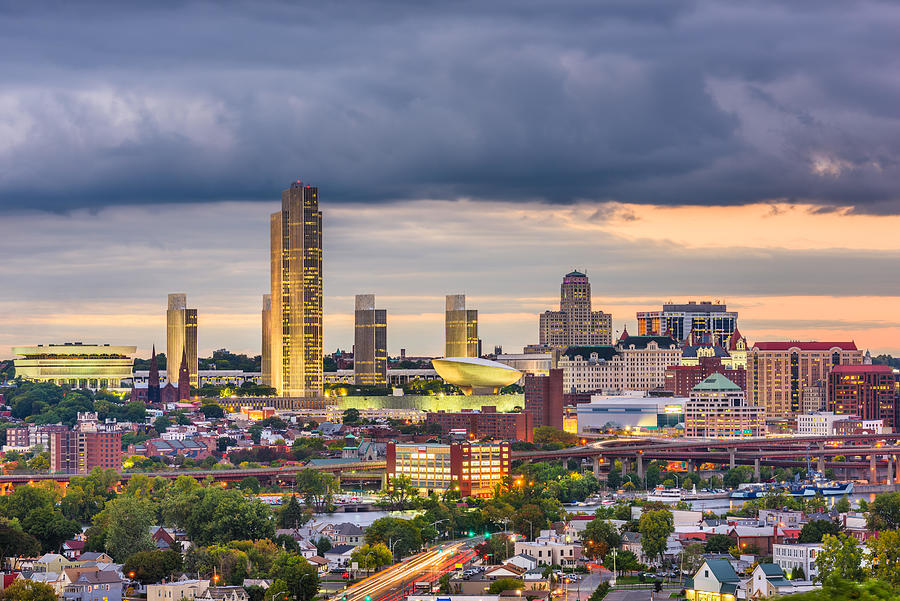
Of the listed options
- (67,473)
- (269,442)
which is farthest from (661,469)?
(67,473)

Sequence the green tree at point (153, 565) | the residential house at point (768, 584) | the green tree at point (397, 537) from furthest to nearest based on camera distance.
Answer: the green tree at point (397, 537), the green tree at point (153, 565), the residential house at point (768, 584)

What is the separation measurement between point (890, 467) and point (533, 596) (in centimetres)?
10299

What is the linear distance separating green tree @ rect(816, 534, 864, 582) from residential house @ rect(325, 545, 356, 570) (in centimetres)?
2607

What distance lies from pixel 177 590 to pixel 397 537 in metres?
21.3

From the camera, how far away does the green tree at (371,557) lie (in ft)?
309

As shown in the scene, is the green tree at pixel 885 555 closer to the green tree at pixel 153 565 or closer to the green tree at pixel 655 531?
the green tree at pixel 655 531

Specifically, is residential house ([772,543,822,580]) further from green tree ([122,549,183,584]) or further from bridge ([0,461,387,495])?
bridge ([0,461,387,495])

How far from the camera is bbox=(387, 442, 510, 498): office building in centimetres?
14388

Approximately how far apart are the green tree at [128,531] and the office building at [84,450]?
63.7 m

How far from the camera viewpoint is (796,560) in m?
90.9

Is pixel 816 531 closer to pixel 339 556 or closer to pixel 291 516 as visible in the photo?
pixel 339 556

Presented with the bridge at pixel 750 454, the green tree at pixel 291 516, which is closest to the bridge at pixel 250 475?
the bridge at pixel 750 454

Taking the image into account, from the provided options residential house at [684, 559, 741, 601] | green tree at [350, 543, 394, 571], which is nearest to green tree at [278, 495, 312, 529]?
green tree at [350, 543, 394, 571]

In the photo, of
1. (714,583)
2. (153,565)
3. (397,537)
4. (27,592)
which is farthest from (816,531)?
(27,592)
